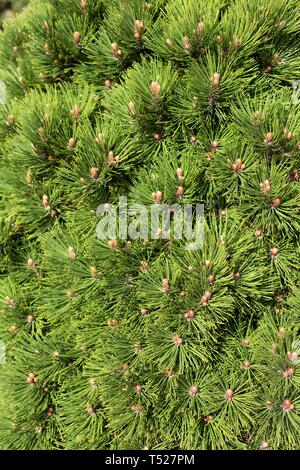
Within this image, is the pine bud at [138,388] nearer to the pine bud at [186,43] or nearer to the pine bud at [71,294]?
the pine bud at [71,294]

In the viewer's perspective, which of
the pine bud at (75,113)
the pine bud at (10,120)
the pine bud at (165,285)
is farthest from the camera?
the pine bud at (10,120)

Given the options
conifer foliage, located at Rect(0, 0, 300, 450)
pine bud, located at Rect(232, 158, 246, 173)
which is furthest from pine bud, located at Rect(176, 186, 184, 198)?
pine bud, located at Rect(232, 158, 246, 173)

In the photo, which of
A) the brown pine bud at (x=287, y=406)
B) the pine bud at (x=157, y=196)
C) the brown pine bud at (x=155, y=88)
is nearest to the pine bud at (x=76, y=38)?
the brown pine bud at (x=155, y=88)

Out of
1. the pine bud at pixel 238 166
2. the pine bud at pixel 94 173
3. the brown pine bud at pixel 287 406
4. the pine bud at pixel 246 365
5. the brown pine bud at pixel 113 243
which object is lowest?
the brown pine bud at pixel 287 406

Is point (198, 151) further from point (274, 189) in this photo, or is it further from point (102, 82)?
point (102, 82)

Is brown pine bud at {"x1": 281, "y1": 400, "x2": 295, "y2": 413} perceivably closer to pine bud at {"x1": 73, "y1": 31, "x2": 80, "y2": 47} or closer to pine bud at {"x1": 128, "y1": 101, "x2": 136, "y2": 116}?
pine bud at {"x1": 128, "y1": 101, "x2": 136, "y2": 116}

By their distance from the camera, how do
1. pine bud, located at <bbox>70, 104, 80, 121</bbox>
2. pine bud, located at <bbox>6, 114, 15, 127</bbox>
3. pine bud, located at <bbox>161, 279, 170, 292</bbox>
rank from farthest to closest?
pine bud, located at <bbox>6, 114, 15, 127</bbox>, pine bud, located at <bbox>70, 104, 80, 121</bbox>, pine bud, located at <bbox>161, 279, 170, 292</bbox>

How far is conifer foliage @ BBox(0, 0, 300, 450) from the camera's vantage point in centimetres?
94

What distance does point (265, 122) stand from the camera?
3.04 feet

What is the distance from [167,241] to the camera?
37.8 inches

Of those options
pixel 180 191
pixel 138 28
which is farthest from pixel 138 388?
pixel 138 28

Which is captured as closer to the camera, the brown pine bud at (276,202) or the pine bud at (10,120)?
the brown pine bud at (276,202)

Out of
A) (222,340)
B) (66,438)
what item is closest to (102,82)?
(222,340)

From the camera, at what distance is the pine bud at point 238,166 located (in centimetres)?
95
